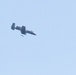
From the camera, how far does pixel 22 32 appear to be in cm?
19625
